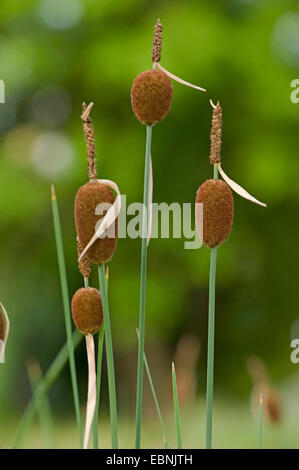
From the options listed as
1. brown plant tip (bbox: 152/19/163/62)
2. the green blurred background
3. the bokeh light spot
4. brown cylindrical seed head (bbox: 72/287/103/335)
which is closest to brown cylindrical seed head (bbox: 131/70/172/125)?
brown plant tip (bbox: 152/19/163/62)

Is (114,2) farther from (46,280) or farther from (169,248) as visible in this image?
(46,280)

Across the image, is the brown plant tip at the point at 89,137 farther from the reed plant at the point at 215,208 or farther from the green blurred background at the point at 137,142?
the green blurred background at the point at 137,142

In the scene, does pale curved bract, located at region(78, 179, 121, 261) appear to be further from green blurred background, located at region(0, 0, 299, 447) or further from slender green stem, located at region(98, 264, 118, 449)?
green blurred background, located at region(0, 0, 299, 447)

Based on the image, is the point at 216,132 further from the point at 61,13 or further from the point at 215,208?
the point at 61,13

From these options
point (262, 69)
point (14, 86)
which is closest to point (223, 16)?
point (262, 69)

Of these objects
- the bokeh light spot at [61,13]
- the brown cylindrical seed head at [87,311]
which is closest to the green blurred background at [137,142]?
the bokeh light spot at [61,13]

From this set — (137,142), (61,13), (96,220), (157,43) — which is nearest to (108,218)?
(96,220)
